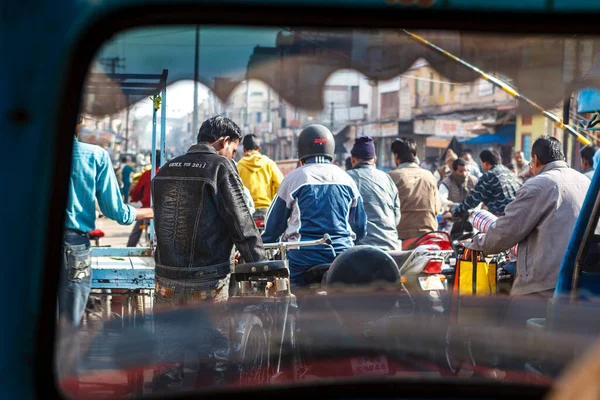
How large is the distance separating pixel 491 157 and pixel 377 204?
2.55 metres

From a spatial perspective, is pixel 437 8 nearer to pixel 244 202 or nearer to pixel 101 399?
pixel 101 399

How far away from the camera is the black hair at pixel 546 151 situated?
4.84 m

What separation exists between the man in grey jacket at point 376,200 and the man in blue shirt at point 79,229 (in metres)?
2.77

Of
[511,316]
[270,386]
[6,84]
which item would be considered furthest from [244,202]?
Answer: [6,84]

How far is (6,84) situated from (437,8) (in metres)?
0.70

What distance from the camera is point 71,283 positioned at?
1.65 metres

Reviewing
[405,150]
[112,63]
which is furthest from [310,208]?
[112,63]

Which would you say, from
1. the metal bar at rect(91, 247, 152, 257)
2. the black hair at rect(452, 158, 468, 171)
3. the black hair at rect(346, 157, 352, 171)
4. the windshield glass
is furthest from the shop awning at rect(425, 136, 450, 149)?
the windshield glass

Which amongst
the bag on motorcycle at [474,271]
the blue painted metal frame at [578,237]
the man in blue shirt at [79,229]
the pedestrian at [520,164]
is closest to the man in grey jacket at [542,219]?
the bag on motorcycle at [474,271]

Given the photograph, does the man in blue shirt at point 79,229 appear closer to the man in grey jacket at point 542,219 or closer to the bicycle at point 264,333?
the bicycle at point 264,333

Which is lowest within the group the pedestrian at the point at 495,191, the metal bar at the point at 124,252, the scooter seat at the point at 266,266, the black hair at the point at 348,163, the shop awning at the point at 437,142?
the metal bar at the point at 124,252

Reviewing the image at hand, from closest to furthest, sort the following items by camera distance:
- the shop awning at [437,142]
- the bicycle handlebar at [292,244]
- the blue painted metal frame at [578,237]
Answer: the blue painted metal frame at [578,237] → the bicycle handlebar at [292,244] → the shop awning at [437,142]

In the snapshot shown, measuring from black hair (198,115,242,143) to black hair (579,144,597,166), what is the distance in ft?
11.9

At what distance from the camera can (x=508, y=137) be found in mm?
6934
